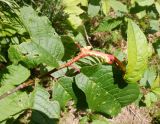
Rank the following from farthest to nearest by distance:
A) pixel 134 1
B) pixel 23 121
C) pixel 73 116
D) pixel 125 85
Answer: pixel 73 116, pixel 23 121, pixel 134 1, pixel 125 85

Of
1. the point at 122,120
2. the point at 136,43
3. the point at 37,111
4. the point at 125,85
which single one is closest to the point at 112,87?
the point at 125,85

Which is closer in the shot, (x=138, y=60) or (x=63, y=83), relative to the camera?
(x=138, y=60)

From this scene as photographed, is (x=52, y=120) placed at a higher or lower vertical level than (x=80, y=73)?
lower

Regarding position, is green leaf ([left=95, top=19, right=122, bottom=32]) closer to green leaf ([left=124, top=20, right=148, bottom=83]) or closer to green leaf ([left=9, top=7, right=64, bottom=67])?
green leaf ([left=9, top=7, right=64, bottom=67])

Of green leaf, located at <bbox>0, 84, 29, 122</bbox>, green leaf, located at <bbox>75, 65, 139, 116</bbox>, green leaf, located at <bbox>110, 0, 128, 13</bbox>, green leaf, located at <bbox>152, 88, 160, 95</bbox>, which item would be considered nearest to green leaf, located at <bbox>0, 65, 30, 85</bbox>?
green leaf, located at <bbox>0, 84, 29, 122</bbox>

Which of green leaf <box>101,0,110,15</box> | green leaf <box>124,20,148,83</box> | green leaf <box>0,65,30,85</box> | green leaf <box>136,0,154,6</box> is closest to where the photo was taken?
green leaf <box>124,20,148,83</box>

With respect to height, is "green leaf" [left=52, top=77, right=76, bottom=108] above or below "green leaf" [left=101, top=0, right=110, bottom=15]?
above

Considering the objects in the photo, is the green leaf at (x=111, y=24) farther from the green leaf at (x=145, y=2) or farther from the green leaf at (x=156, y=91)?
the green leaf at (x=156, y=91)

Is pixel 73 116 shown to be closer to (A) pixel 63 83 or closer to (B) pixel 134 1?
(B) pixel 134 1
